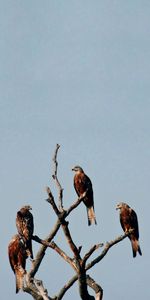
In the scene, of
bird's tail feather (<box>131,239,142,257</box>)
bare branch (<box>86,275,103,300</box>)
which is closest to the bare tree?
bare branch (<box>86,275,103,300</box>)

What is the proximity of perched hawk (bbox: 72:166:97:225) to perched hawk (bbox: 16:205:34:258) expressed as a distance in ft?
7.63

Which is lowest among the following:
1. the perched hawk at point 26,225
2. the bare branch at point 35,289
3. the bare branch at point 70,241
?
the bare branch at point 35,289

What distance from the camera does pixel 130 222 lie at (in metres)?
20.9

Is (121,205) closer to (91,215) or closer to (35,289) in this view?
(91,215)

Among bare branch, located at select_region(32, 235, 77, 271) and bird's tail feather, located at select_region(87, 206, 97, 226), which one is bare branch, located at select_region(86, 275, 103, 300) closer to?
bare branch, located at select_region(32, 235, 77, 271)

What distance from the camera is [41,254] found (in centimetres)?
1600

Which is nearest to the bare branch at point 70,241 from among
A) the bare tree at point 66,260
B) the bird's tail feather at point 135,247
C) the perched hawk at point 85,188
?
the bare tree at point 66,260

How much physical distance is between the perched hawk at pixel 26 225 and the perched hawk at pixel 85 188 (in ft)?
7.63

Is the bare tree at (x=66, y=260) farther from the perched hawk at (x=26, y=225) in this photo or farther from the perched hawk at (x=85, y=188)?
the perched hawk at (x=85, y=188)

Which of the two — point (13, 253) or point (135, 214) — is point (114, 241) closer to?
point (13, 253)

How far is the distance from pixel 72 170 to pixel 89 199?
1816mm

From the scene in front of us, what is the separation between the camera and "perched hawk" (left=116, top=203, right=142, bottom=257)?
1975 cm

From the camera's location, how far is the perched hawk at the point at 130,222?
64.8 feet

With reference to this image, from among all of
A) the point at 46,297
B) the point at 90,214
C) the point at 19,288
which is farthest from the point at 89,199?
the point at 46,297
